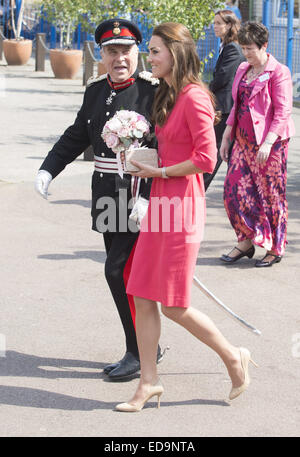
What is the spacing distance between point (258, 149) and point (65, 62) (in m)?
15.8

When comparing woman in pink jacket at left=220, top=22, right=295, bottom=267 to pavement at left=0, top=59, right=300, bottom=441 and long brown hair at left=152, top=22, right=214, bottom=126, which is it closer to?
pavement at left=0, top=59, right=300, bottom=441

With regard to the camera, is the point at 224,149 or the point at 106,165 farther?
the point at 224,149

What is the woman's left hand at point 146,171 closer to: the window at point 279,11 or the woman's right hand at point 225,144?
the woman's right hand at point 225,144

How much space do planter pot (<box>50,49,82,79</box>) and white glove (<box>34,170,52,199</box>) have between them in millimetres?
17661

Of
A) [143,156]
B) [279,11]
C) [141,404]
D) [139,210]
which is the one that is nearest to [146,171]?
[143,156]

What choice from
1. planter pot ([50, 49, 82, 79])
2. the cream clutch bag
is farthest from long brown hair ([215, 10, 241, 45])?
planter pot ([50, 49, 82, 79])

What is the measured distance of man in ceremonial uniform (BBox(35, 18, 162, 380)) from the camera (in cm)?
476

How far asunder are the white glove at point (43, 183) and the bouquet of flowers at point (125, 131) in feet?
1.67

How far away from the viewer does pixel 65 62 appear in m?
22.2

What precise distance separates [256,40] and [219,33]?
122 centimetres

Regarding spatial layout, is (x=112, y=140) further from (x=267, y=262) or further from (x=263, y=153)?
(x=267, y=262)

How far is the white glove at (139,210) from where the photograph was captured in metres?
4.38

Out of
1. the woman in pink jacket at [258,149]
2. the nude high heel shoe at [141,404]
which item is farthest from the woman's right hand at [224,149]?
the nude high heel shoe at [141,404]

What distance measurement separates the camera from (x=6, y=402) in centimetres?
455
